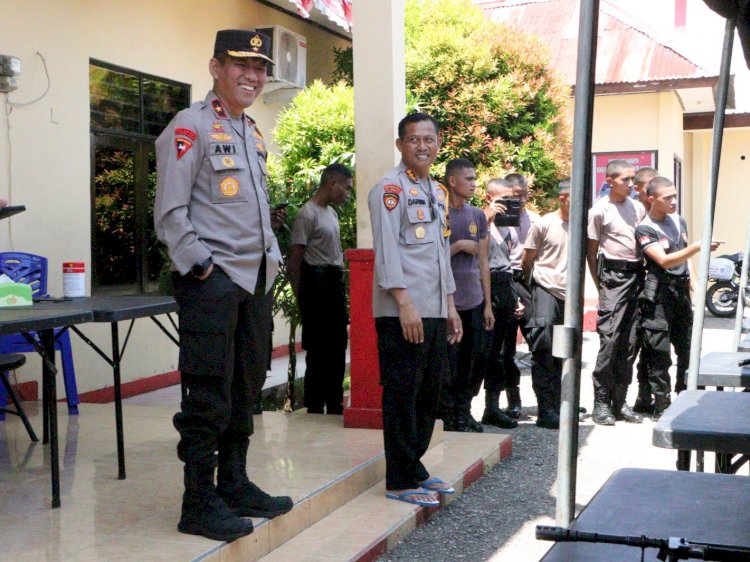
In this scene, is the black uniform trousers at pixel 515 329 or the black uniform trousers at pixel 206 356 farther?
the black uniform trousers at pixel 515 329

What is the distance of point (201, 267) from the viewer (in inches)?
153

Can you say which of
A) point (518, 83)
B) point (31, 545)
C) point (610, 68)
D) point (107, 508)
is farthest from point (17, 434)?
point (610, 68)

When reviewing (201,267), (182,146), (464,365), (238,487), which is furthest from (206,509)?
(464,365)

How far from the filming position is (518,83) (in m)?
11.9

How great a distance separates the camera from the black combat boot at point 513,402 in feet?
26.5

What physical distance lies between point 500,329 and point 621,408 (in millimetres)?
1221

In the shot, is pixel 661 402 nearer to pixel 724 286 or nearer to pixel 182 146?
pixel 182 146

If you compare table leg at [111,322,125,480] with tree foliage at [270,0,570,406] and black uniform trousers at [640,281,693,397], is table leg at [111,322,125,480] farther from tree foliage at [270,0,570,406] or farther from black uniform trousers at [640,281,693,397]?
tree foliage at [270,0,570,406]

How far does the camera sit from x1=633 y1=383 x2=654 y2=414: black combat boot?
27.0 ft

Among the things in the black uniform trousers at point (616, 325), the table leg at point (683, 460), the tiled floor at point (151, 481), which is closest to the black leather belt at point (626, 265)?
the black uniform trousers at point (616, 325)

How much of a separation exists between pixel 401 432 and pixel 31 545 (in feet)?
6.12

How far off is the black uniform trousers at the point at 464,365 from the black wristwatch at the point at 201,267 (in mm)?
3352

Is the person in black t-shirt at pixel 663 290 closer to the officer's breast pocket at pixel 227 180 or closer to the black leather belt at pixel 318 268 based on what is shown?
the black leather belt at pixel 318 268

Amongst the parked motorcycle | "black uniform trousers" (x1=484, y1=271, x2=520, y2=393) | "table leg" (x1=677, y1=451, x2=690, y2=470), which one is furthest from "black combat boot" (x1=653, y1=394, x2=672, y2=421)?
the parked motorcycle
